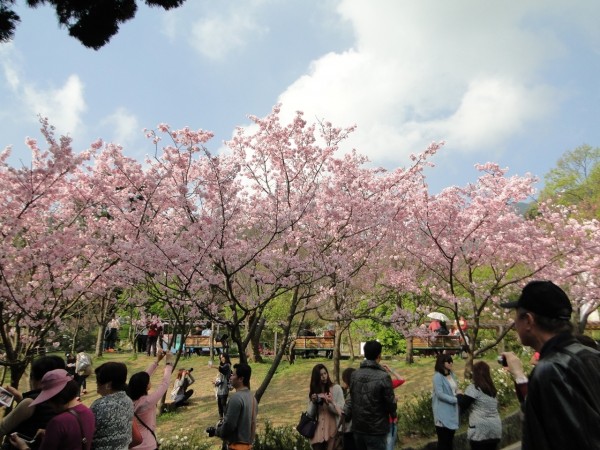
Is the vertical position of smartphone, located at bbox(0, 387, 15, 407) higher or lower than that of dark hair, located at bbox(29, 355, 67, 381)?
lower

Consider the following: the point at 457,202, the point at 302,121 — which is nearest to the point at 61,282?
the point at 302,121

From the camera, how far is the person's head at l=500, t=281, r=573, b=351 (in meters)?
1.70

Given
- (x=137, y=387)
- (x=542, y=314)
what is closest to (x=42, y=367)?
(x=137, y=387)

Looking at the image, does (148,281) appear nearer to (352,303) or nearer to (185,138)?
(185,138)

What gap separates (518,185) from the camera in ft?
31.1

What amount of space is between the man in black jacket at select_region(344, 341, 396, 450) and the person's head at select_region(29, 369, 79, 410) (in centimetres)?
282

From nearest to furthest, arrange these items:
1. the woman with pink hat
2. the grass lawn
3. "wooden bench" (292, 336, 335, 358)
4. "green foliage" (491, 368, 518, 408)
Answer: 1. the woman with pink hat
2. "green foliage" (491, 368, 518, 408)
3. the grass lawn
4. "wooden bench" (292, 336, 335, 358)

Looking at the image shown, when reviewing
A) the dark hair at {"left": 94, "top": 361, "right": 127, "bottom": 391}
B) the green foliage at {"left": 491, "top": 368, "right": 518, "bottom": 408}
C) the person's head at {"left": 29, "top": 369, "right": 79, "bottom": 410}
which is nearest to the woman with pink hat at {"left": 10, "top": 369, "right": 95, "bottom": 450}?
the person's head at {"left": 29, "top": 369, "right": 79, "bottom": 410}

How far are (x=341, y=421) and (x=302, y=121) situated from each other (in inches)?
218

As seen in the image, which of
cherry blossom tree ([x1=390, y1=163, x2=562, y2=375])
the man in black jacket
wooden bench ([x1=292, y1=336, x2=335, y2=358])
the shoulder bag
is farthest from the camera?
wooden bench ([x1=292, y1=336, x2=335, y2=358])

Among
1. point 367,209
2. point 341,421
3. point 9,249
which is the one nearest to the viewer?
point 341,421

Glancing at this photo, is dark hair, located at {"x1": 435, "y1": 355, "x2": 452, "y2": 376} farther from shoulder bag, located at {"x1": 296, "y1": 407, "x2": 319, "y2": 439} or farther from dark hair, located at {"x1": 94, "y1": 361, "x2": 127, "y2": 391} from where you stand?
dark hair, located at {"x1": 94, "y1": 361, "x2": 127, "y2": 391}

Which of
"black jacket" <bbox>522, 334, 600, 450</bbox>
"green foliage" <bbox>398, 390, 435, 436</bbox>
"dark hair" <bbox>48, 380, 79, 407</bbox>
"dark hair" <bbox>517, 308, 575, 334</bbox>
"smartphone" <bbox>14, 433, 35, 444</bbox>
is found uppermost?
"dark hair" <bbox>517, 308, 575, 334</bbox>

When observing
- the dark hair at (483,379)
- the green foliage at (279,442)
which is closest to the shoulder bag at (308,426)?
the green foliage at (279,442)
